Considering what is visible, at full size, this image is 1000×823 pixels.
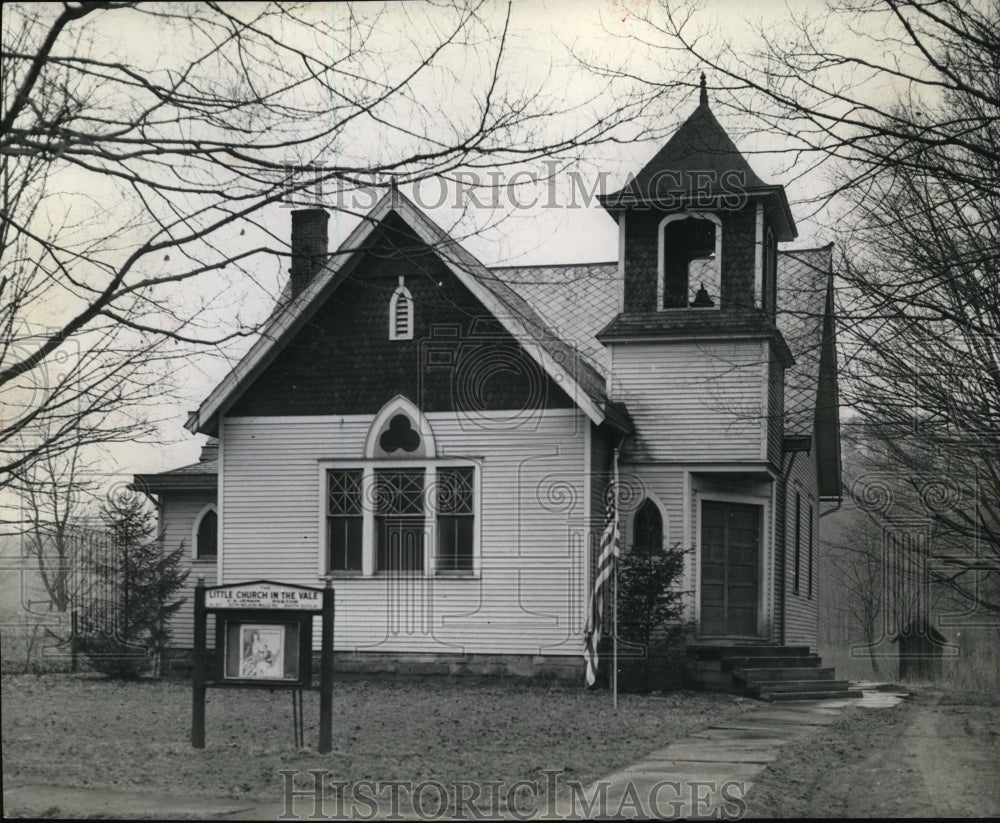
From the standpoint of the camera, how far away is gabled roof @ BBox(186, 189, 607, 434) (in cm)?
2089

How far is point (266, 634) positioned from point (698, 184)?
42.5 ft

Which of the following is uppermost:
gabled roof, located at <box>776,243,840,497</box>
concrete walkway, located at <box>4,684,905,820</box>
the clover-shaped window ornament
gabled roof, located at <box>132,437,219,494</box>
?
gabled roof, located at <box>776,243,840,497</box>

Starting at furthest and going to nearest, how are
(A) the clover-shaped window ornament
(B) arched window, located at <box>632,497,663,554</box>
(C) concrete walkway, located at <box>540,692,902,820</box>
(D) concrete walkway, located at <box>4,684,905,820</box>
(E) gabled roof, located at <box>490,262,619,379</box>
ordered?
(E) gabled roof, located at <box>490,262,619,379</box>, (B) arched window, located at <box>632,497,663,554</box>, (A) the clover-shaped window ornament, (C) concrete walkway, located at <box>540,692,902,820</box>, (D) concrete walkway, located at <box>4,684,905,820</box>

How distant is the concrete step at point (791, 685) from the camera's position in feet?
68.2

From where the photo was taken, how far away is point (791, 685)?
69.3ft

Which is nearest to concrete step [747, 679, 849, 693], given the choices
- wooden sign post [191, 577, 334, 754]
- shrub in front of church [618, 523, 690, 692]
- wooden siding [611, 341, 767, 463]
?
shrub in front of church [618, 523, 690, 692]

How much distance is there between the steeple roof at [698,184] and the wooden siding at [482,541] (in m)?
4.01

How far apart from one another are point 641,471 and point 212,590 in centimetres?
1202

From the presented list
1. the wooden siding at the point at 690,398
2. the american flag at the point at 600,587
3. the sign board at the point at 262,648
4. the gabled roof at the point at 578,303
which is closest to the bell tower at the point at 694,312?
the wooden siding at the point at 690,398

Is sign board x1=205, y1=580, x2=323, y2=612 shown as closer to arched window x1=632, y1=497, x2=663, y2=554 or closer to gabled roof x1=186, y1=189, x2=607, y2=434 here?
gabled roof x1=186, y1=189, x2=607, y2=434

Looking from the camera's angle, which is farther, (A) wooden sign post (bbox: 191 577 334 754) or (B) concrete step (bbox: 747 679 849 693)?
(B) concrete step (bbox: 747 679 849 693)

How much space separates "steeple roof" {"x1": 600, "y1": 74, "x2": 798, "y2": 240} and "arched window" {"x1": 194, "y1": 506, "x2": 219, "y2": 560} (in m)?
10.0

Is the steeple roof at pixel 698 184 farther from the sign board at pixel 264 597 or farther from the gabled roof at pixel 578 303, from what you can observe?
the sign board at pixel 264 597

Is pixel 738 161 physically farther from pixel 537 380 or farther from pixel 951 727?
pixel 951 727
